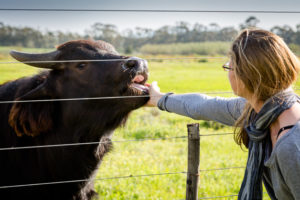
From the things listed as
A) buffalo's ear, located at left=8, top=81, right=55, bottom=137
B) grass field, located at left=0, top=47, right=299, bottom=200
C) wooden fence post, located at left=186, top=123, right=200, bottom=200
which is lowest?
grass field, located at left=0, top=47, right=299, bottom=200

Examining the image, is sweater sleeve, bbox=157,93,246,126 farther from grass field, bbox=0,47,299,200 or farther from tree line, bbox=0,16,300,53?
Result: grass field, bbox=0,47,299,200

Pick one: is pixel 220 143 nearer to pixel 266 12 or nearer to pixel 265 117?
pixel 266 12

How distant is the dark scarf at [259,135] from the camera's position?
2.05m

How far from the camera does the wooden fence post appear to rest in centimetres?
278

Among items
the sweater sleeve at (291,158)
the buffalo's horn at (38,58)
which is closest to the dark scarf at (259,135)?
the sweater sleeve at (291,158)

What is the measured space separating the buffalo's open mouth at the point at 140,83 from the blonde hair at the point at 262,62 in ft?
3.64

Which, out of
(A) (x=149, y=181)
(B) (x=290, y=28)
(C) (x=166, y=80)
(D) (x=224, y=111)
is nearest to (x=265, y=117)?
(D) (x=224, y=111)

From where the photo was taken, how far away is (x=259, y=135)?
84.3 inches

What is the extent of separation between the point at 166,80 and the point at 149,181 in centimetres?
1074

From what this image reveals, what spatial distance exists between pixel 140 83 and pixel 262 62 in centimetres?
140

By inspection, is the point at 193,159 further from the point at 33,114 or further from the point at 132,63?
the point at 33,114

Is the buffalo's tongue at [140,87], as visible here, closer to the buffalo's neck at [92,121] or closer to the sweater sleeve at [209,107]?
the buffalo's neck at [92,121]

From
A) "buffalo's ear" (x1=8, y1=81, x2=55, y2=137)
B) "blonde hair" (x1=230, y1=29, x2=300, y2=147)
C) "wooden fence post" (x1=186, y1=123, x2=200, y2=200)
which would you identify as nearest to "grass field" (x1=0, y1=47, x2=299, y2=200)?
"buffalo's ear" (x1=8, y1=81, x2=55, y2=137)

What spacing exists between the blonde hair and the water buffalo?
117 cm
